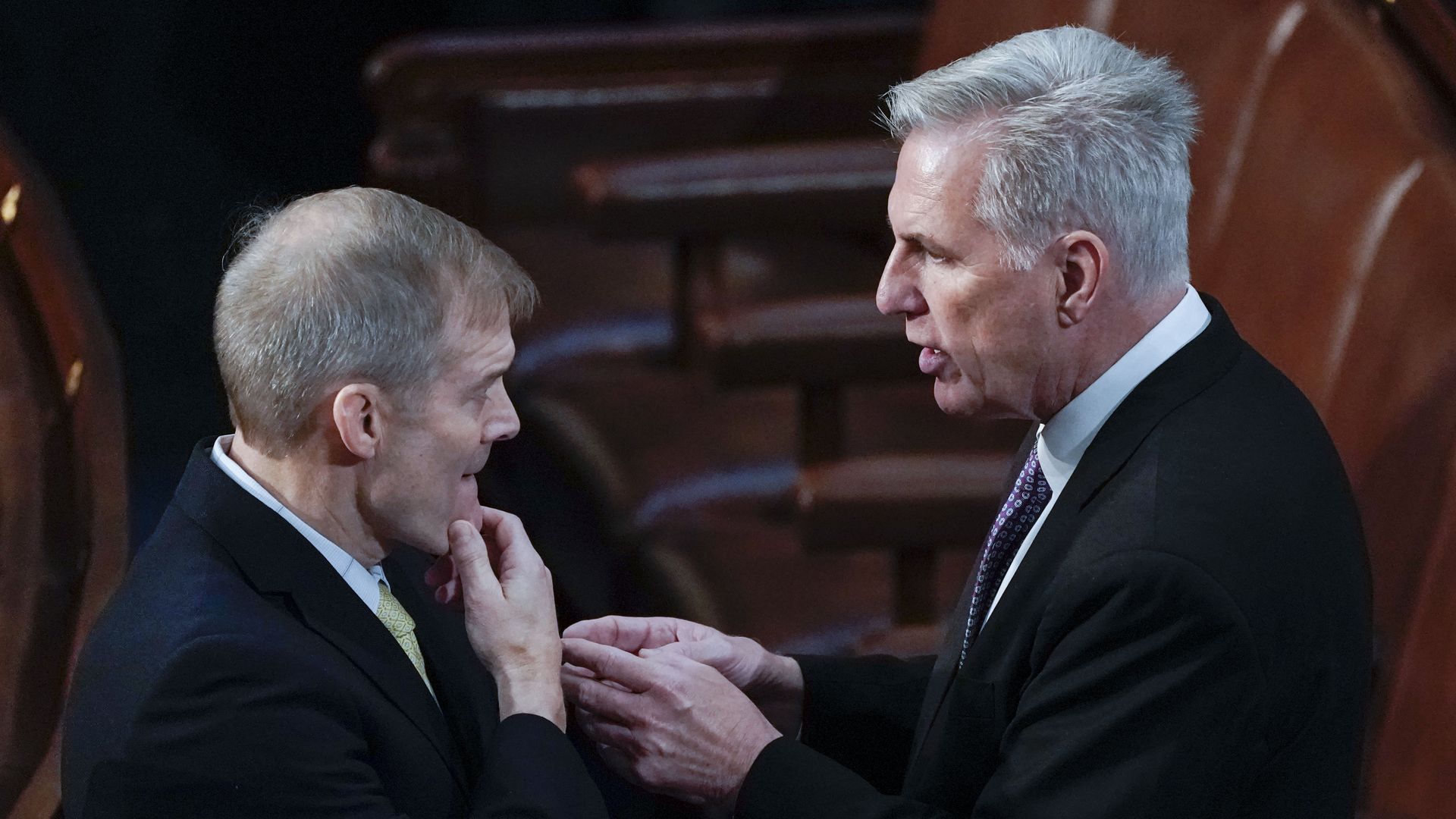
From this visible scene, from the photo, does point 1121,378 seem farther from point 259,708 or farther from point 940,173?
point 259,708

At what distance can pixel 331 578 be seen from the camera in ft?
5.31

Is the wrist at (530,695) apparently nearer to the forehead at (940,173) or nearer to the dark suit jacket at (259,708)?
the dark suit jacket at (259,708)

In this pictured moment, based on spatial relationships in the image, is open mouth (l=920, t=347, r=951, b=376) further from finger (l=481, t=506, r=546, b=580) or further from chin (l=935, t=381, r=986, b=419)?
finger (l=481, t=506, r=546, b=580)

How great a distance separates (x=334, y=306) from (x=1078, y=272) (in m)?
0.71

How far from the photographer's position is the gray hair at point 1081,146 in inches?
64.0

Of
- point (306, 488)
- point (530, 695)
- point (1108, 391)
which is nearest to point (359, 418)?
point (306, 488)

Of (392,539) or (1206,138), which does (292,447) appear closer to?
(392,539)

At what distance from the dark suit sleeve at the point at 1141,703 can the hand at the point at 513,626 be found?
45cm

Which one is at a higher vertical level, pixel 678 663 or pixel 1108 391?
pixel 1108 391

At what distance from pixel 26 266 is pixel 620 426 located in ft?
3.82

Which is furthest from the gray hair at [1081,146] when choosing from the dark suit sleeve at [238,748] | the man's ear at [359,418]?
the dark suit sleeve at [238,748]

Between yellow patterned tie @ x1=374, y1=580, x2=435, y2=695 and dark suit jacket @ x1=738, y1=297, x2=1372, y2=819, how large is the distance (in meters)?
0.36

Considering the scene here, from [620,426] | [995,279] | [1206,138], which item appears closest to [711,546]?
[620,426]

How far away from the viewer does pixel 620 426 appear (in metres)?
3.17
